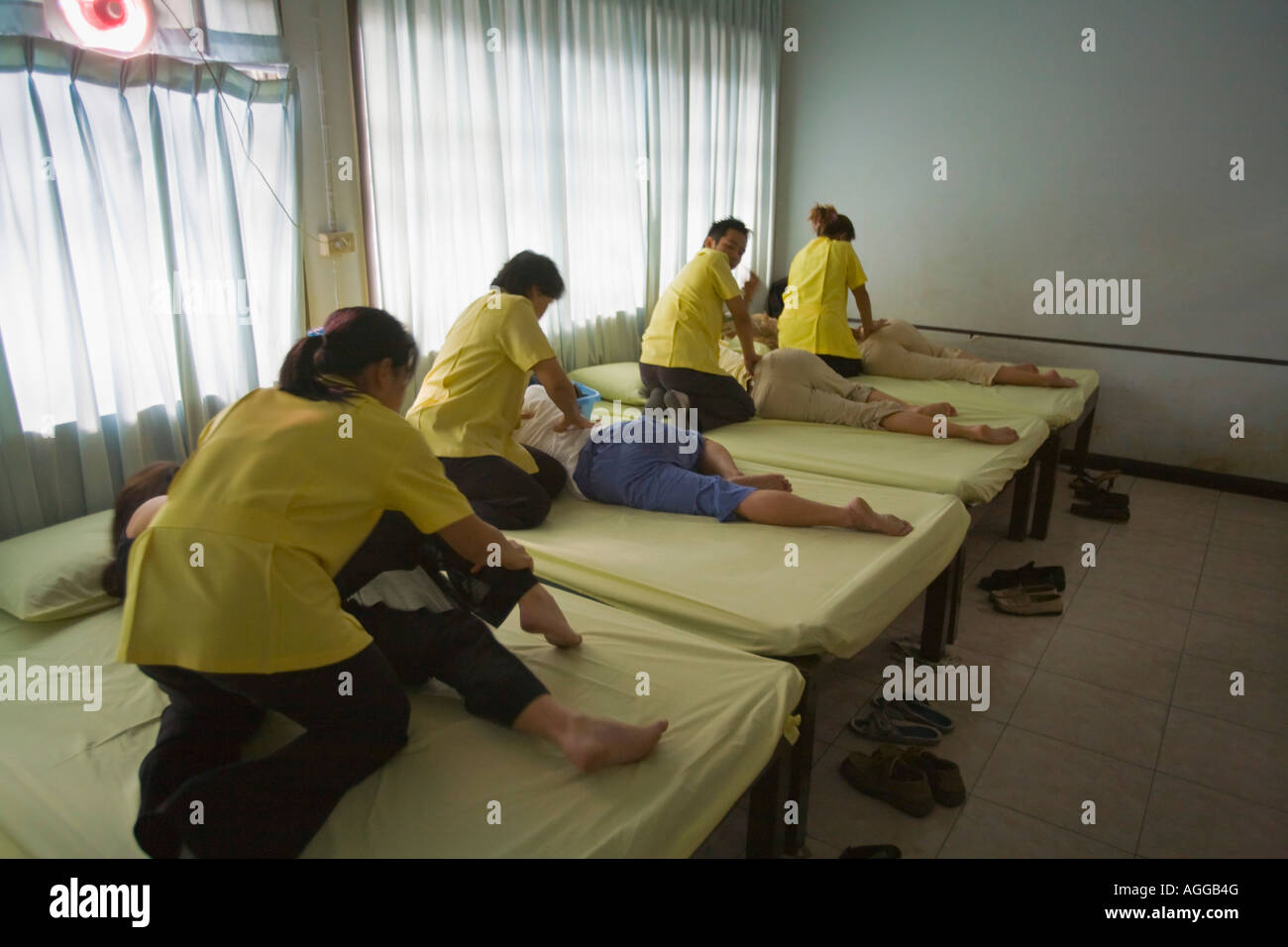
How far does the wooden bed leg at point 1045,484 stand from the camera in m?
3.55

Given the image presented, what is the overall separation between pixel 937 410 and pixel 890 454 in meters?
0.53

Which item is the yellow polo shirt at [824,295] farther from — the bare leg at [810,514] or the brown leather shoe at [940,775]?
the brown leather shoe at [940,775]

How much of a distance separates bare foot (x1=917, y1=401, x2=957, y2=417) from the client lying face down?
1.00 m

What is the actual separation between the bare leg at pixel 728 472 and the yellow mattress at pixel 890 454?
0.28 m

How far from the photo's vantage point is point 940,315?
16.0ft

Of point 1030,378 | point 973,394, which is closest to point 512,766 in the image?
point 973,394

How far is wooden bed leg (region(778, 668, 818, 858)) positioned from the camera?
1.72 m

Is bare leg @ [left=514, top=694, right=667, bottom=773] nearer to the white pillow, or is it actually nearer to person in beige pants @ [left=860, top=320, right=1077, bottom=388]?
the white pillow

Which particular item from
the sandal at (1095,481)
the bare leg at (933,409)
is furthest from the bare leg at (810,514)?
the sandal at (1095,481)

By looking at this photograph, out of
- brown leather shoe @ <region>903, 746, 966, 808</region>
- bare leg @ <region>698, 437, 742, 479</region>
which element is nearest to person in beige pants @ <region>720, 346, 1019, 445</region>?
bare leg @ <region>698, 437, 742, 479</region>

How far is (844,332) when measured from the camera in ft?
13.8
